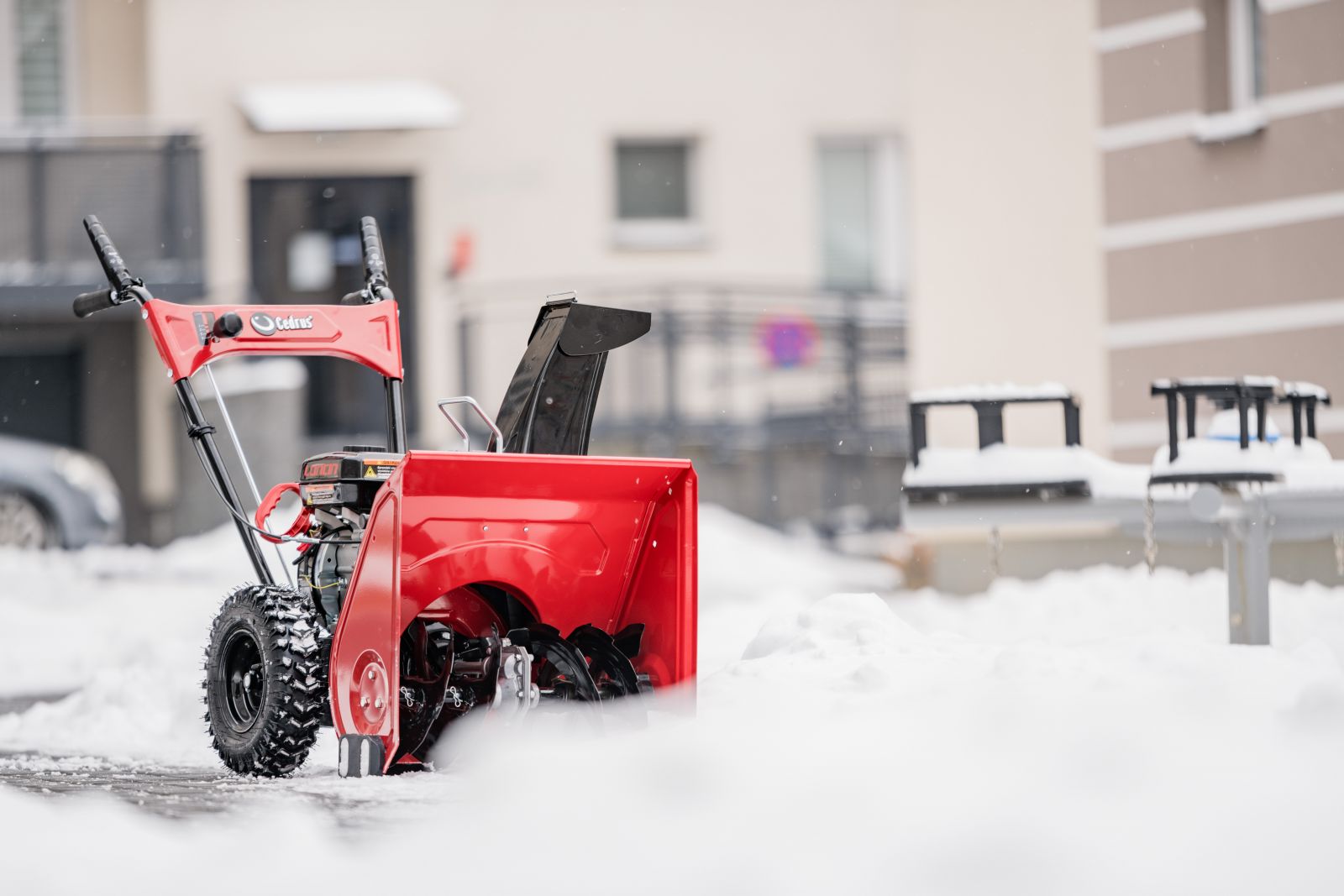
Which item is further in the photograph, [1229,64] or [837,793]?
[1229,64]

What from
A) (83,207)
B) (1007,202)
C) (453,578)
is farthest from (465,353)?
(453,578)

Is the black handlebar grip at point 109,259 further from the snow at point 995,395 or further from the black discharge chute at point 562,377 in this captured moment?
the snow at point 995,395

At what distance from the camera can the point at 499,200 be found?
1589 centimetres

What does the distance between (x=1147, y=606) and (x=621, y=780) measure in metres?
4.93

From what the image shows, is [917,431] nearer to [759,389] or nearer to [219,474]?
[219,474]

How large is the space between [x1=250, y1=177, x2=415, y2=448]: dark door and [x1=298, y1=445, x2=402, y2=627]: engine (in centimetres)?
1062

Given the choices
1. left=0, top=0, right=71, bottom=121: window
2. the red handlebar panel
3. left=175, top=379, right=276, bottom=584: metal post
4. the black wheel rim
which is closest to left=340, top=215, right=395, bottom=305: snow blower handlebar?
the red handlebar panel

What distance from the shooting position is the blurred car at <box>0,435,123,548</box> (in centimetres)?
1205

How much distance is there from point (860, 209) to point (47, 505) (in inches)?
324

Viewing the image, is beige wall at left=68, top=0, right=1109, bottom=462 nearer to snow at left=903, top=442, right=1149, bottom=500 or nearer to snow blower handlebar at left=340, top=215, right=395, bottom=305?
snow at left=903, top=442, right=1149, bottom=500

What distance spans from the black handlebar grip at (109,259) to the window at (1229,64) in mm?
5602

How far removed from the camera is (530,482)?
13.9 ft

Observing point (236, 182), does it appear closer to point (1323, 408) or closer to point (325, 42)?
point (325, 42)

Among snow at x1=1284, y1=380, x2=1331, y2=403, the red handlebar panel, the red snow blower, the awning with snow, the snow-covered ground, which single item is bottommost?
the snow-covered ground
